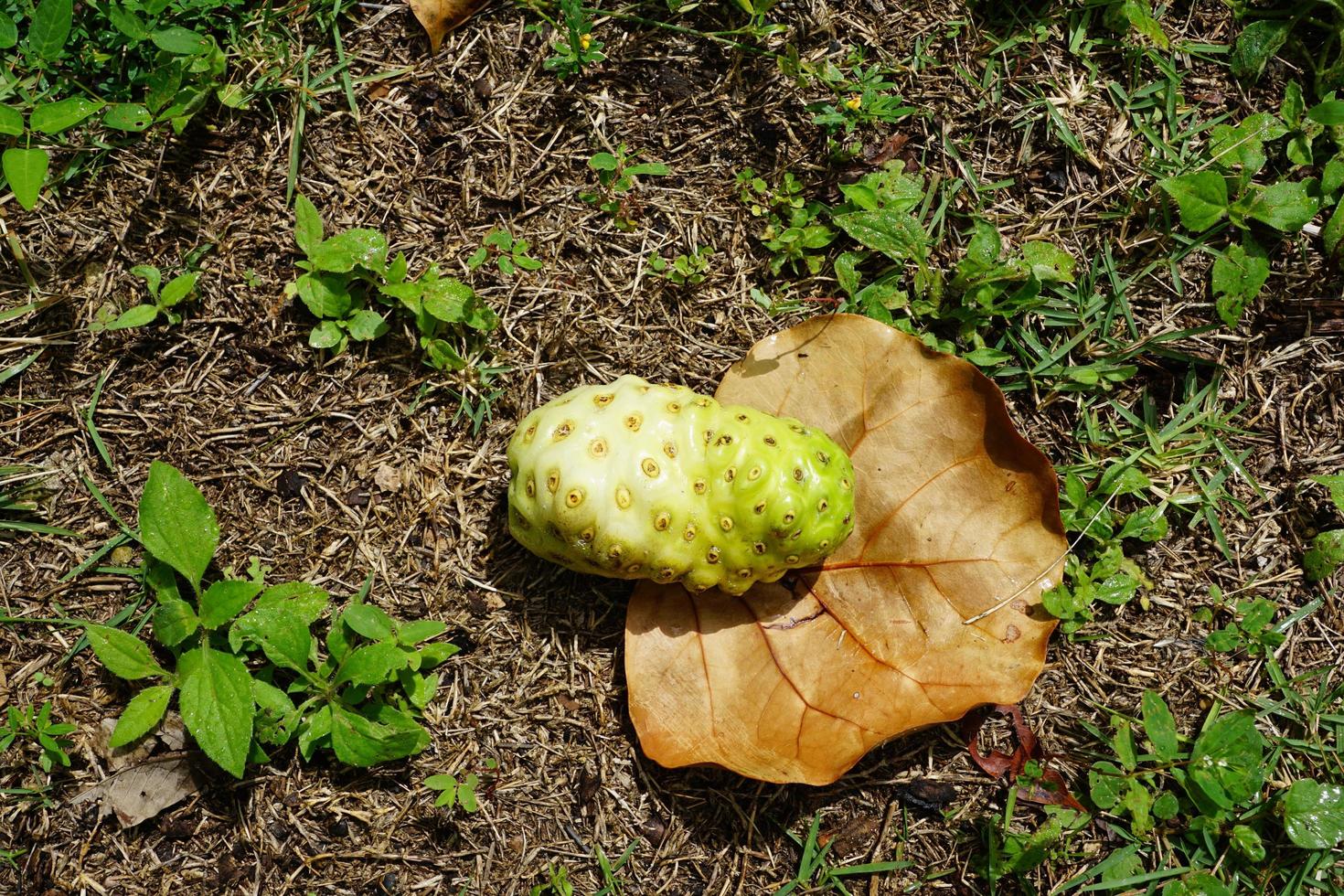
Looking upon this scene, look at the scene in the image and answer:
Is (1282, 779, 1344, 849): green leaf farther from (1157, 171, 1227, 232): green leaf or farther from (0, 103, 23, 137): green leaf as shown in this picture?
(0, 103, 23, 137): green leaf

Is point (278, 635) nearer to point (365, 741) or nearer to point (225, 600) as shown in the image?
point (225, 600)

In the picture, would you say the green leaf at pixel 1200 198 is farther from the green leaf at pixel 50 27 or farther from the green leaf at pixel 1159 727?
the green leaf at pixel 50 27

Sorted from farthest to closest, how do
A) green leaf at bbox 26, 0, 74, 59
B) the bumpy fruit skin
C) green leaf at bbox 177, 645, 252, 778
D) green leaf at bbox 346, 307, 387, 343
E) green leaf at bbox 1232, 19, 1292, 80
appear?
1. green leaf at bbox 1232, 19, 1292, 80
2. green leaf at bbox 346, 307, 387, 343
3. green leaf at bbox 26, 0, 74, 59
4. green leaf at bbox 177, 645, 252, 778
5. the bumpy fruit skin

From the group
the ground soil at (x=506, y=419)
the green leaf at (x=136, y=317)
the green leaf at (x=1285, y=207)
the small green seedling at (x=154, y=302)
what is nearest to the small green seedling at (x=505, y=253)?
the ground soil at (x=506, y=419)

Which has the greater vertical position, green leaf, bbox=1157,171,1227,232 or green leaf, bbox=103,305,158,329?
green leaf, bbox=1157,171,1227,232

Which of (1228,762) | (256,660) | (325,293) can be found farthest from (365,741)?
(1228,762)

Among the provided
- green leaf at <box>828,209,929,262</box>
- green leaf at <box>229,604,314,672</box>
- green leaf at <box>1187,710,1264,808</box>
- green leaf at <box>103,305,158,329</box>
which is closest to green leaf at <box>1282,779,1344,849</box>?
green leaf at <box>1187,710,1264,808</box>
